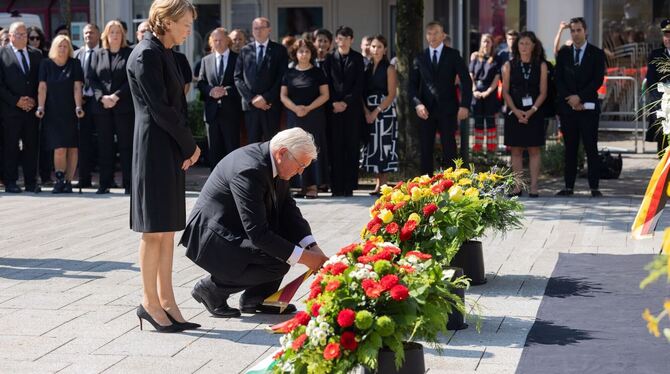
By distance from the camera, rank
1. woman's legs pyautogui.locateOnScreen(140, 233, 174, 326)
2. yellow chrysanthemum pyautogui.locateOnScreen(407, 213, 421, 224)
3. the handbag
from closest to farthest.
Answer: woman's legs pyautogui.locateOnScreen(140, 233, 174, 326)
yellow chrysanthemum pyautogui.locateOnScreen(407, 213, 421, 224)
the handbag

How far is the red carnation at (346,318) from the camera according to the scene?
4.92 m

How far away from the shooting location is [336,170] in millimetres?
14258

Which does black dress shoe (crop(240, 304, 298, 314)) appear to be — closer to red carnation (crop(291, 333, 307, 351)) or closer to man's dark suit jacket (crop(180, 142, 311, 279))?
man's dark suit jacket (crop(180, 142, 311, 279))

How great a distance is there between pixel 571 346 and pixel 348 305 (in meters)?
2.12

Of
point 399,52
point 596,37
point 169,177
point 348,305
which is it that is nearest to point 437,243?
point 169,177

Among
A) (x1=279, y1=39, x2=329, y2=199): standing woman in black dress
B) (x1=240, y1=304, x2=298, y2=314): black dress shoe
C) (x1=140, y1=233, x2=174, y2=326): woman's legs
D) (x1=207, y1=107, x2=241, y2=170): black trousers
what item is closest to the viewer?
(x1=140, y1=233, x2=174, y2=326): woman's legs

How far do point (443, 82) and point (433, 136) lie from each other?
685 millimetres

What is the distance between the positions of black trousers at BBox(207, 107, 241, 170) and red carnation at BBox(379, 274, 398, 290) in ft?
31.1

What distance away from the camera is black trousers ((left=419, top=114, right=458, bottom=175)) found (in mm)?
13969

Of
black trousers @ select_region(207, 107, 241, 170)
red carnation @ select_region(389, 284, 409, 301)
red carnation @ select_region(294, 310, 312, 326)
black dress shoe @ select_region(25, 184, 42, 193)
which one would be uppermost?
black trousers @ select_region(207, 107, 241, 170)

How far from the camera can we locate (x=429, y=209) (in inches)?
295

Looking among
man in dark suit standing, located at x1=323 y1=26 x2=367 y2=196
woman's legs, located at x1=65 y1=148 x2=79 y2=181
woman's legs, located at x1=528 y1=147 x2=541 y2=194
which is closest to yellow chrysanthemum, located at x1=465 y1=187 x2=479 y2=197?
woman's legs, located at x1=528 y1=147 x2=541 y2=194

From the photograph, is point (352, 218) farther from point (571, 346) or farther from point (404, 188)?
point (571, 346)

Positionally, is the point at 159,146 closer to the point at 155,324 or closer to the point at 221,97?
the point at 155,324
